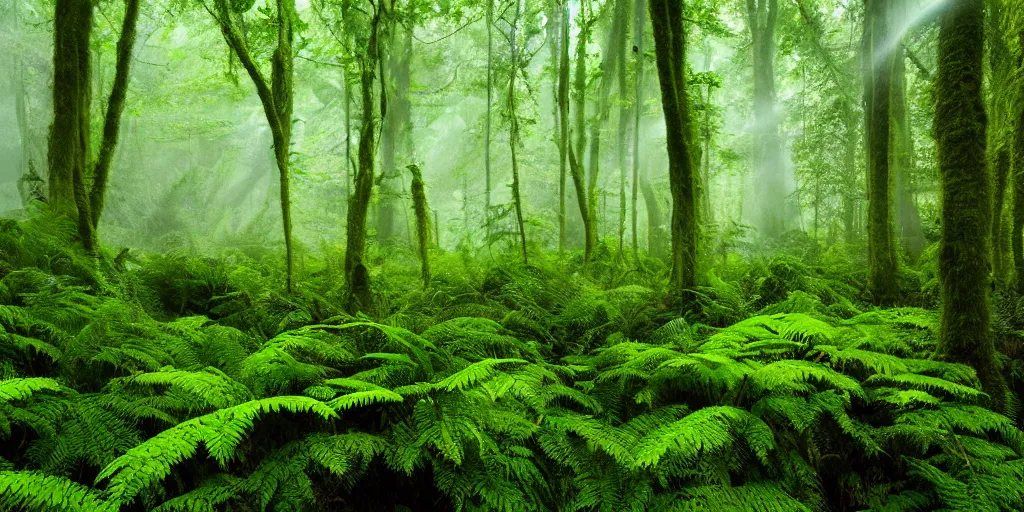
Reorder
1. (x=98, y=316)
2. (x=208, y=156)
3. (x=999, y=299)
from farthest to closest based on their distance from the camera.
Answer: (x=208, y=156), (x=999, y=299), (x=98, y=316)

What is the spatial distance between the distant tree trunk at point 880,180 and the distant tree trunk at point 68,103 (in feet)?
28.9

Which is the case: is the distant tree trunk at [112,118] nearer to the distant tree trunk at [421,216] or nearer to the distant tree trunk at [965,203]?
the distant tree trunk at [421,216]

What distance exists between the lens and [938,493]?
2332 mm

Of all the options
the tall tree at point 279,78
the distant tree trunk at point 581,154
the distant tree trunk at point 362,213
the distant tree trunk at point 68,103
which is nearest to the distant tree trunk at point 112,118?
the distant tree trunk at point 68,103

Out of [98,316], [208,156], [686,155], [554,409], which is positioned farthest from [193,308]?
[208,156]

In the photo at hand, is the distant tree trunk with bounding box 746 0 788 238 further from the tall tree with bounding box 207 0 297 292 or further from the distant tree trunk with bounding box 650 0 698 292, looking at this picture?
the tall tree with bounding box 207 0 297 292

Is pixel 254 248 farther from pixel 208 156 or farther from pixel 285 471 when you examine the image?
pixel 208 156

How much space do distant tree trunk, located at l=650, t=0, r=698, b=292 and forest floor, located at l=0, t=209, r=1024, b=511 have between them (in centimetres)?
148

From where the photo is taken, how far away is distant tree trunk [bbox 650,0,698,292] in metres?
4.93

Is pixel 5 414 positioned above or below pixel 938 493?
above

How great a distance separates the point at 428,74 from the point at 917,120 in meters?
16.0

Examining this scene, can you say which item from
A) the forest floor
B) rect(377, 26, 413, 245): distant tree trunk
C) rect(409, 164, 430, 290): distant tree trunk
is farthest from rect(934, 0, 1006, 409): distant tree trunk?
rect(377, 26, 413, 245): distant tree trunk

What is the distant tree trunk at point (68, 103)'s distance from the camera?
5.51m

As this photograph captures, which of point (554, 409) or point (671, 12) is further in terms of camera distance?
point (671, 12)
